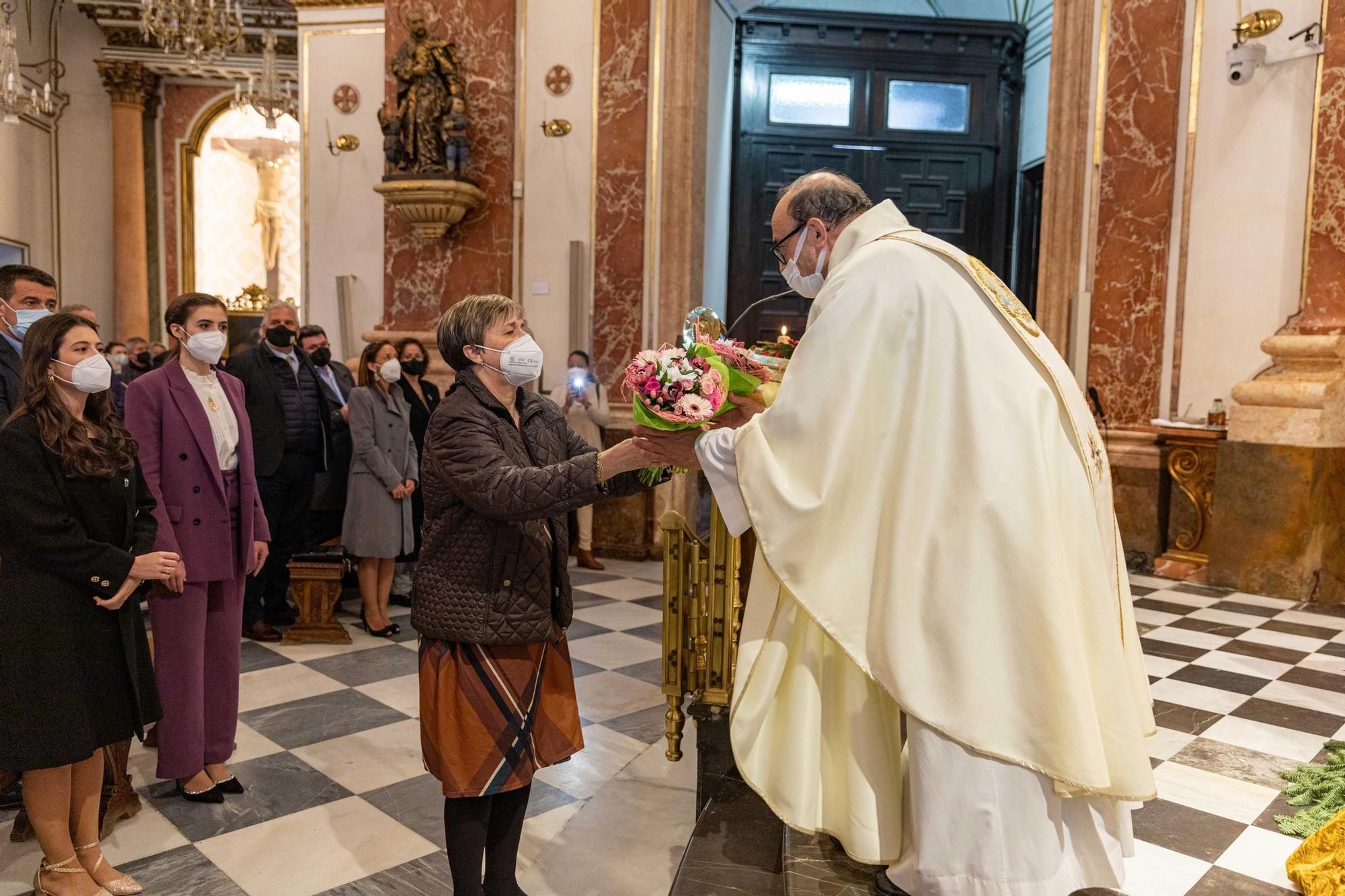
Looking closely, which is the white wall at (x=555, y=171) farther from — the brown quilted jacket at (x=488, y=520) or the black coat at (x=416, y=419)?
the brown quilted jacket at (x=488, y=520)

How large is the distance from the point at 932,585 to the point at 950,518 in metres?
0.14

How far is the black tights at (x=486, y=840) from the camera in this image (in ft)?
7.63

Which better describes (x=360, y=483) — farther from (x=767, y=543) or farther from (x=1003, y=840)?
(x=1003, y=840)

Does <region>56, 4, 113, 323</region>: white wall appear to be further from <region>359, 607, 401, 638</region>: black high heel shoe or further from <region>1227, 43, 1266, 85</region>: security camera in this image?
<region>1227, 43, 1266, 85</region>: security camera

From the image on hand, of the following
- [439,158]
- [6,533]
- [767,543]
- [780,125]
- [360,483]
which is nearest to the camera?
[767,543]

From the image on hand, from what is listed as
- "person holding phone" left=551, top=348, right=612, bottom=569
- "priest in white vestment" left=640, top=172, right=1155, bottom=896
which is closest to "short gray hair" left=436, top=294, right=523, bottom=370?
"priest in white vestment" left=640, top=172, right=1155, bottom=896

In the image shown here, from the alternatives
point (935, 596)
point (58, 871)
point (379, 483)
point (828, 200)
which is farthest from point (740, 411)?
point (379, 483)

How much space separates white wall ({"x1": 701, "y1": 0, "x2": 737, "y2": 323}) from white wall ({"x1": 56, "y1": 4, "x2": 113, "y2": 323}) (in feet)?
28.3

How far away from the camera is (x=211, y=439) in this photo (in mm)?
3281

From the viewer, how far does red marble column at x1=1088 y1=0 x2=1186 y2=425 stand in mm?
7090

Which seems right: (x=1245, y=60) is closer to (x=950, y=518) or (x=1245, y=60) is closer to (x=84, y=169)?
(x=950, y=518)

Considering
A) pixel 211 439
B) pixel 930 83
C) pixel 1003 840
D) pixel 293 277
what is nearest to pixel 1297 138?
pixel 930 83

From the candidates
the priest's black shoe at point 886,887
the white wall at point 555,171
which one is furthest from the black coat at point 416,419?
the priest's black shoe at point 886,887

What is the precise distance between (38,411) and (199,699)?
1165 millimetres
